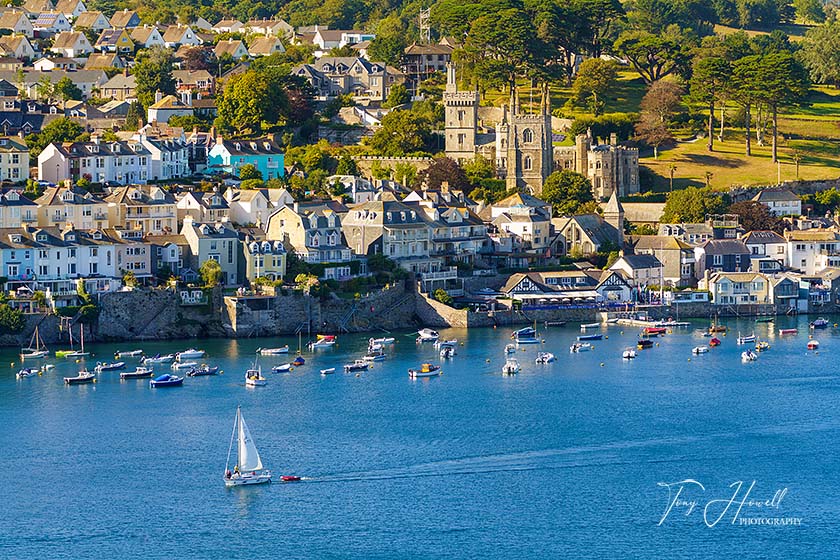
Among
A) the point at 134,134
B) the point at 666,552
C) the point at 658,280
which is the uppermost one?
the point at 134,134

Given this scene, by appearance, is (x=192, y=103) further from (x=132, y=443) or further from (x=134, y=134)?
(x=132, y=443)

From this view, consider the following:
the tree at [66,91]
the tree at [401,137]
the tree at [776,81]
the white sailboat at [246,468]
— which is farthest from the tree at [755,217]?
the white sailboat at [246,468]

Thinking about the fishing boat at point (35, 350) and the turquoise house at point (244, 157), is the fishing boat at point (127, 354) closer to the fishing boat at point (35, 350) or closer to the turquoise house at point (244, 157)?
the fishing boat at point (35, 350)

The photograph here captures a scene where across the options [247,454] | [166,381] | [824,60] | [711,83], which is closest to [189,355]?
[166,381]

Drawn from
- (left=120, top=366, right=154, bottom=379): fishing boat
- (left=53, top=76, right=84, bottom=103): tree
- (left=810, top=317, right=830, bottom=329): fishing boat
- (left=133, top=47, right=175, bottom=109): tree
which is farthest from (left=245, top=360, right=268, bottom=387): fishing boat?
(left=53, top=76, right=84, bottom=103): tree

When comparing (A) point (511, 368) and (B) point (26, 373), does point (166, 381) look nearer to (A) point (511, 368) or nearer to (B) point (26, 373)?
(B) point (26, 373)

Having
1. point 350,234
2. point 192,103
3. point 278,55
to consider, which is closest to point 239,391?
point 350,234
